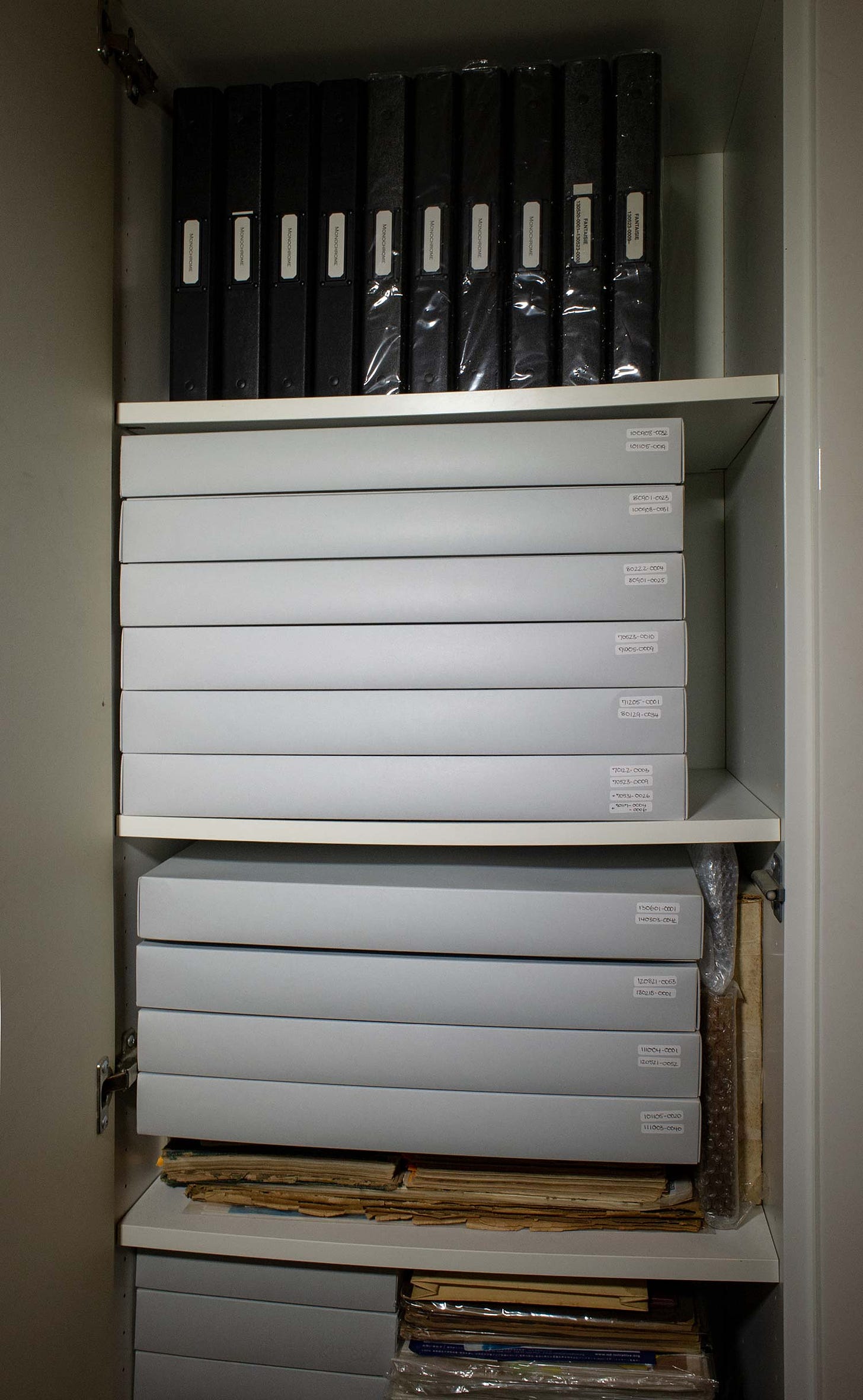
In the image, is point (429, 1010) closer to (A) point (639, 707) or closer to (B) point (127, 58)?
(A) point (639, 707)

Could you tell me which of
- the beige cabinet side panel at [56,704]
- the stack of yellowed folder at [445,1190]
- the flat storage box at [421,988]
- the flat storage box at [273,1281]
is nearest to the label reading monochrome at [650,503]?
the flat storage box at [421,988]

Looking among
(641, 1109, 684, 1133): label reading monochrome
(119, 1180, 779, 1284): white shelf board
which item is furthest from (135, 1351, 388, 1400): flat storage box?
(641, 1109, 684, 1133): label reading monochrome

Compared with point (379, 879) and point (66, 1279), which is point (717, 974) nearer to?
point (379, 879)

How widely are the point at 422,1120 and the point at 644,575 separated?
2.08 feet

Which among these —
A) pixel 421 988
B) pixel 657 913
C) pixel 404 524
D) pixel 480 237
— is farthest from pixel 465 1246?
pixel 480 237

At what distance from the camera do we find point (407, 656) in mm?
844

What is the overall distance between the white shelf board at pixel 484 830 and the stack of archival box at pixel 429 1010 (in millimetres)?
63

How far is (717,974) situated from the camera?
870mm

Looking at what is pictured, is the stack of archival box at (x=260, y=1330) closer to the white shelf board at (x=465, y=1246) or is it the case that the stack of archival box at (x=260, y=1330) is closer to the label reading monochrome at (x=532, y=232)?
the white shelf board at (x=465, y=1246)

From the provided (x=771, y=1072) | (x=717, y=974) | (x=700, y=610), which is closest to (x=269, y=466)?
(x=700, y=610)

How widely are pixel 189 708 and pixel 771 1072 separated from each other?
739 mm

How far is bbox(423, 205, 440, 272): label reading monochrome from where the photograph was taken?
34.0 inches

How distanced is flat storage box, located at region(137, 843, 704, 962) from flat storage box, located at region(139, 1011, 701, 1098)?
0.29ft

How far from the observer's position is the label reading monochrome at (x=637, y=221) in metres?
0.84
